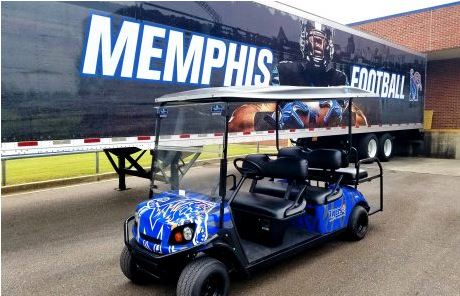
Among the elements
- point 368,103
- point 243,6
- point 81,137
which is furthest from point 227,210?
point 368,103

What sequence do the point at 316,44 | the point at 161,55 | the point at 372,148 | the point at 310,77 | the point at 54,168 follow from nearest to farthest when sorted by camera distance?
1. the point at 161,55
2. the point at 310,77
3. the point at 316,44
4. the point at 54,168
5. the point at 372,148

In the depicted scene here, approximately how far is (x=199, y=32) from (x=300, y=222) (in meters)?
3.77

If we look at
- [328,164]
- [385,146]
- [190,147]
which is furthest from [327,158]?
[385,146]

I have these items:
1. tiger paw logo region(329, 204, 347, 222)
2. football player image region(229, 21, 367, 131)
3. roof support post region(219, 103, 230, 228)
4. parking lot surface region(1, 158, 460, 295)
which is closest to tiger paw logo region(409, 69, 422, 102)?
football player image region(229, 21, 367, 131)

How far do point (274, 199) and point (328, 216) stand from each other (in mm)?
732

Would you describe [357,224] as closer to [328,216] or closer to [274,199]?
[328,216]

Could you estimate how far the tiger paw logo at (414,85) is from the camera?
1358 cm

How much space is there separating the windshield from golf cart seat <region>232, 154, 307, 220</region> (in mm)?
542

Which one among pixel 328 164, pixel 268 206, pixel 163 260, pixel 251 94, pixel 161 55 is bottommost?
pixel 163 260

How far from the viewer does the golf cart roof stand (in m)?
3.21

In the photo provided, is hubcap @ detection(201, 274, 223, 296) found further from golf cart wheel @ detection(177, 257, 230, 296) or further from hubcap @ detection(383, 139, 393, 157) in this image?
hubcap @ detection(383, 139, 393, 157)

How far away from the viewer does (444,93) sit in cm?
1556

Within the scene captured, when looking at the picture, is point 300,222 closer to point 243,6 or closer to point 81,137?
point 81,137

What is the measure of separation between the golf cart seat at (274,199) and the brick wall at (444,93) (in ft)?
46.0
